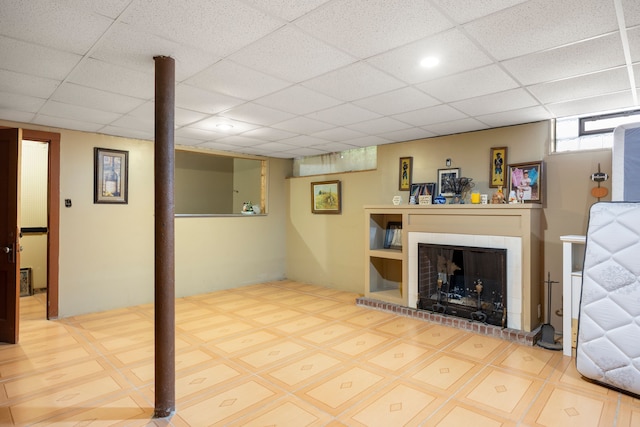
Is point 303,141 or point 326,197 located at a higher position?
point 303,141

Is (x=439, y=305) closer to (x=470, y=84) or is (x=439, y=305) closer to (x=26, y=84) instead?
(x=470, y=84)

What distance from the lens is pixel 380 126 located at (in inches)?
189

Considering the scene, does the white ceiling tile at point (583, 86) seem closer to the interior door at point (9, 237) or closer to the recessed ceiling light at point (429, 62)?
the recessed ceiling light at point (429, 62)

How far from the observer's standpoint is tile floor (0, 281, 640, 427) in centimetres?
256

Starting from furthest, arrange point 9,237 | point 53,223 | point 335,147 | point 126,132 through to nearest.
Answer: point 335,147 → point 126,132 → point 53,223 → point 9,237

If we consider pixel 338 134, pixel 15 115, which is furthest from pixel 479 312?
pixel 15 115

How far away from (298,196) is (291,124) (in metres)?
2.87

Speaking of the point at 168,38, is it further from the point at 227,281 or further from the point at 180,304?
the point at 227,281

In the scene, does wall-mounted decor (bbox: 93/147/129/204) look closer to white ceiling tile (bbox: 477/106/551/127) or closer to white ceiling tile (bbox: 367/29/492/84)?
white ceiling tile (bbox: 367/29/492/84)

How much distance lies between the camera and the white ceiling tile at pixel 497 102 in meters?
3.50

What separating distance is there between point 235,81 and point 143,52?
79 cm

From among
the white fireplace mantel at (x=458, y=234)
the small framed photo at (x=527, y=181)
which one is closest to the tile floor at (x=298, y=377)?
the white fireplace mantel at (x=458, y=234)

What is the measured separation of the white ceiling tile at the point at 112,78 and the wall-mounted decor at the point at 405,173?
373 centimetres

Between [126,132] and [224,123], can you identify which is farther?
[126,132]
